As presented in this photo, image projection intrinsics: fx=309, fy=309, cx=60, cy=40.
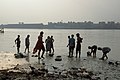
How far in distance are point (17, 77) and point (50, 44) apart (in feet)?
42.1

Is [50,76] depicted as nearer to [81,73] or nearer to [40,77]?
[40,77]

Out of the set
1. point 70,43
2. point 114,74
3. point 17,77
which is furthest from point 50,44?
point 17,77

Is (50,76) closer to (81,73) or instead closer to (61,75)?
(61,75)

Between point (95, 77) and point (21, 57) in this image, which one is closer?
point (95, 77)

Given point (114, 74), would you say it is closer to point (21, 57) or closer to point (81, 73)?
point (81, 73)

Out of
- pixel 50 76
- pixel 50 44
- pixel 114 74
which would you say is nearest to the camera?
pixel 50 76

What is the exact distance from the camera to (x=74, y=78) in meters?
16.1

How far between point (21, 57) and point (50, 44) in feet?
10.4

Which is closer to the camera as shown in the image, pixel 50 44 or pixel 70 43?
pixel 70 43

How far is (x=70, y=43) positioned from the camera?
26.6 meters

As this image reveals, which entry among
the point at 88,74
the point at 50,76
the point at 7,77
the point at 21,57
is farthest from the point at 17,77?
the point at 21,57

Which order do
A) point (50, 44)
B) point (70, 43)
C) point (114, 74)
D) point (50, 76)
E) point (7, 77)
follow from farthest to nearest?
point (50, 44) → point (70, 43) → point (114, 74) → point (50, 76) → point (7, 77)

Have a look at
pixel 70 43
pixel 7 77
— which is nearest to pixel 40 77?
pixel 7 77

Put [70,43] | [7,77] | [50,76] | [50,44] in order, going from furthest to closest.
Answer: [50,44] → [70,43] → [50,76] → [7,77]
